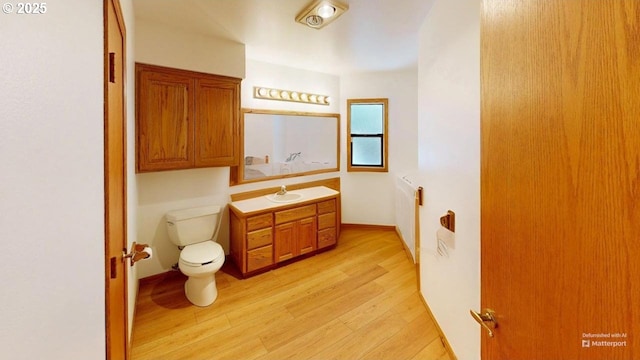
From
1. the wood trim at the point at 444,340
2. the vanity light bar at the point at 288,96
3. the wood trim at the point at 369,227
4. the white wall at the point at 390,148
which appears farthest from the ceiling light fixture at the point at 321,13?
the wood trim at the point at 369,227

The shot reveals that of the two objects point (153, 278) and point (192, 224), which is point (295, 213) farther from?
point (153, 278)

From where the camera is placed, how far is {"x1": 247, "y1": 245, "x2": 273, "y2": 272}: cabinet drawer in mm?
2719

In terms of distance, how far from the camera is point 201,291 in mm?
2281

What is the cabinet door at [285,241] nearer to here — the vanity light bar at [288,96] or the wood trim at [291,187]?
the wood trim at [291,187]

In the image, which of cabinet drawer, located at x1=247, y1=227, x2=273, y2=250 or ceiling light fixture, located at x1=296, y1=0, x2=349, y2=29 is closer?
ceiling light fixture, located at x1=296, y1=0, x2=349, y2=29

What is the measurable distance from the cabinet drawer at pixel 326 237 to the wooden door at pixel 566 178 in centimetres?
261

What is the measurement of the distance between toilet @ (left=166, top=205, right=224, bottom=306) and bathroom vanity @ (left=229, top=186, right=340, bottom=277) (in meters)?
0.29

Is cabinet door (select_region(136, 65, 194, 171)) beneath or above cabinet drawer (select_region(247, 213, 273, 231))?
above

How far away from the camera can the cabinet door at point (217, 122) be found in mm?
2524

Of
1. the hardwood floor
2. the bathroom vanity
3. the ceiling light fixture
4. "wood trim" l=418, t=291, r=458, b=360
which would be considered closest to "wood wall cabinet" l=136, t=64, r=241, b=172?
the bathroom vanity

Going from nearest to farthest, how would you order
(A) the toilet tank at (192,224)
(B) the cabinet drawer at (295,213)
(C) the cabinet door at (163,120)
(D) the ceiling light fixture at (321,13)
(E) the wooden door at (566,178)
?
(E) the wooden door at (566,178)
(D) the ceiling light fixture at (321,13)
(C) the cabinet door at (163,120)
(A) the toilet tank at (192,224)
(B) the cabinet drawer at (295,213)

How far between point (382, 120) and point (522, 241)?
143 inches
